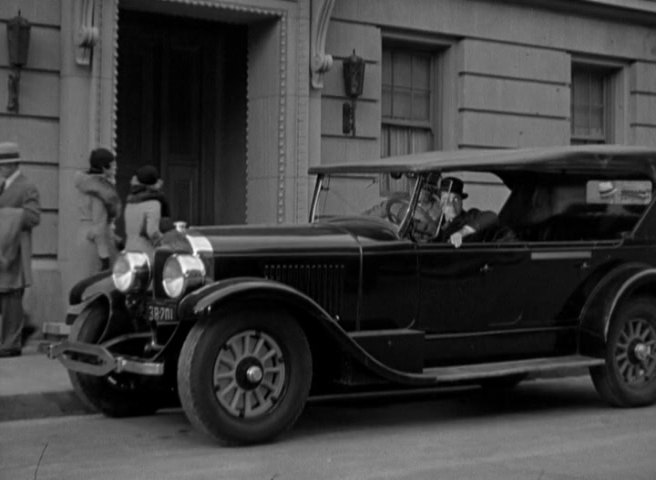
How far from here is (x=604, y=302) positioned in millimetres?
9539

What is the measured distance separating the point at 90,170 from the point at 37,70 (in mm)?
1600

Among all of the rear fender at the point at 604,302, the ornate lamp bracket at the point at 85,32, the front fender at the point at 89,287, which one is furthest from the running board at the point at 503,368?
the ornate lamp bracket at the point at 85,32

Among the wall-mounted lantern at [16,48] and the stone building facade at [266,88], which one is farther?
the stone building facade at [266,88]

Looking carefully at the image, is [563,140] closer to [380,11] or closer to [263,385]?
[380,11]

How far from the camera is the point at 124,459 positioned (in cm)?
755

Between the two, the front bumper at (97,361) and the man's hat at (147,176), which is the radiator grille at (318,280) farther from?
the man's hat at (147,176)

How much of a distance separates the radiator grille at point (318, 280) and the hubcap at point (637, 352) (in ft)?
8.01

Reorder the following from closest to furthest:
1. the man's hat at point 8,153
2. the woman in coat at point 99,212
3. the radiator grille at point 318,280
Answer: the radiator grille at point 318,280
the man's hat at point 8,153
the woman in coat at point 99,212

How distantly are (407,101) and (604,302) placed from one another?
7.62 meters

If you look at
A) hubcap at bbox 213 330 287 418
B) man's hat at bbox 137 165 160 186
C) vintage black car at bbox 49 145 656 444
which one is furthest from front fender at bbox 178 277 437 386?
man's hat at bbox 137 165 160 186

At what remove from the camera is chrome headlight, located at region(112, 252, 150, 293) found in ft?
28.3

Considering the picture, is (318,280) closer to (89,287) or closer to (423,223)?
(423,223)

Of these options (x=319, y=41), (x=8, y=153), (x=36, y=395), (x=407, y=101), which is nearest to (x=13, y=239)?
(x=8, y=153)

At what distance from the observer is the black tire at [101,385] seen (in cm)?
900
